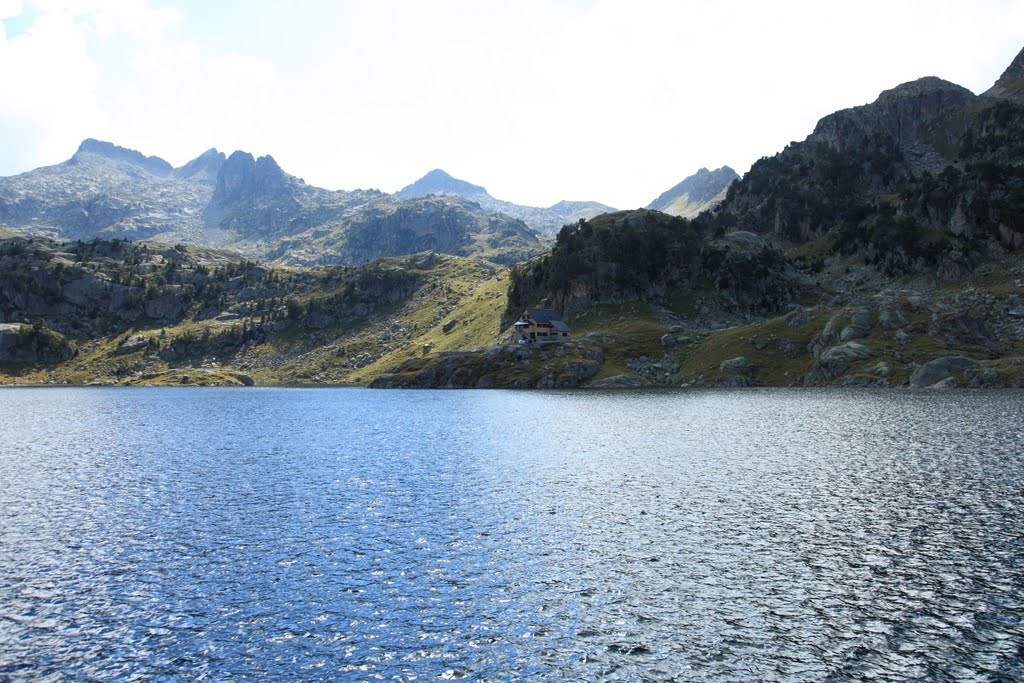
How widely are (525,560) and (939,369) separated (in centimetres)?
15412

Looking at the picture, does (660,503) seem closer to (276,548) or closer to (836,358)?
(276,548)

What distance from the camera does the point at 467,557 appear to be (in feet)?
134

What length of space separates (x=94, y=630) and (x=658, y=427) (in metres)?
84.6

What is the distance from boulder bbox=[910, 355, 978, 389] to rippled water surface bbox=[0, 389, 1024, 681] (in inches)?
2906

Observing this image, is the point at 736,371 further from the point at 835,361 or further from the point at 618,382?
the point at 618,382

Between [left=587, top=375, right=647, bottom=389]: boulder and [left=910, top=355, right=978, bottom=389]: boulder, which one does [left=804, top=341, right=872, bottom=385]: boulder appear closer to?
[left=910, top=355, right=978, bottom=389]: boulder

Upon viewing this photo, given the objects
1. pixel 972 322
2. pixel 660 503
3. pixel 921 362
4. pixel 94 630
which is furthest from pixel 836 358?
pixel 94 630

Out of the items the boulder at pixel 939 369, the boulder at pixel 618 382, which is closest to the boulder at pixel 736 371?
the boulder at pixel 618 382

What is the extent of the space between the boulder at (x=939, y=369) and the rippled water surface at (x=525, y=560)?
7381cm

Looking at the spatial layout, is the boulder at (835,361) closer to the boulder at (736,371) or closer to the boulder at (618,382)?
the boulder at (736,371)

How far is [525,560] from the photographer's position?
40.2 metres

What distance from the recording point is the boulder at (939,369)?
152 meters

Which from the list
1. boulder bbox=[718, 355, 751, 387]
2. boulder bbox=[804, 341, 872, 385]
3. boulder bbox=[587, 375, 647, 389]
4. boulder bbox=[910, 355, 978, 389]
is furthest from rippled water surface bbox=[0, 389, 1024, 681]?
boulder bbox=[587, 375, 647, 389]

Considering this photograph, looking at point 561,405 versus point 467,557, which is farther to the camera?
point 561,405
